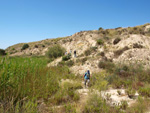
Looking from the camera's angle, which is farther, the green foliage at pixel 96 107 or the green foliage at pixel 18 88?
the green foliage at pixel 96 107

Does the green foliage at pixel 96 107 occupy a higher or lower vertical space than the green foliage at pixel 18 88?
lower

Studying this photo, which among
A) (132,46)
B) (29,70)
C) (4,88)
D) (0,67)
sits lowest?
(4,88)

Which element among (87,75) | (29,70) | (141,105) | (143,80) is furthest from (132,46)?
(29,70)

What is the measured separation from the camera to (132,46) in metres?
13.9

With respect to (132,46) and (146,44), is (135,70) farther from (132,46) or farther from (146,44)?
(146,44)

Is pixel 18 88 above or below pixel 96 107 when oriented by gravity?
above

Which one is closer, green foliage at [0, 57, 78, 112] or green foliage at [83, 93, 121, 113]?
green foliage at [0, 57, 78, 112]

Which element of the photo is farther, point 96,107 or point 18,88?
point 96,107

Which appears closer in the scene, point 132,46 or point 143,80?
point 143,80

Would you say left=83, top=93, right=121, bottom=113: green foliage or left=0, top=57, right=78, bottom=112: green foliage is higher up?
left=0, top=57, right=78, bottom=112: green foliage

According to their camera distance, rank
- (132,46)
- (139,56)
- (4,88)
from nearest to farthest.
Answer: (4,88) < (139,56) < (132,46)

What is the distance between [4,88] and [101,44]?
57.8ft

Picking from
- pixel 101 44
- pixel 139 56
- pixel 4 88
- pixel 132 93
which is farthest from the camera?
pixel 101 44

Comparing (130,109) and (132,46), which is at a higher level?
(132,46)
